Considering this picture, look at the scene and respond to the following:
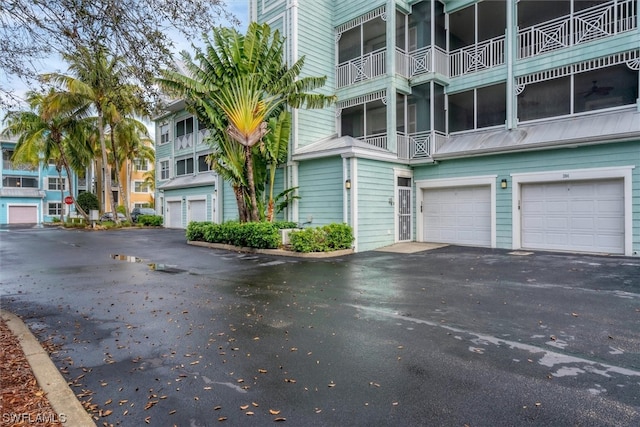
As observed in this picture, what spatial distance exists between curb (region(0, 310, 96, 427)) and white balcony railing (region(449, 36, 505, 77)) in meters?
15.7

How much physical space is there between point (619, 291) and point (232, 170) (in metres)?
11.9

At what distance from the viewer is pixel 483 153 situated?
13344 millimetres

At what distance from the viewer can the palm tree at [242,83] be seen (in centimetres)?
1339

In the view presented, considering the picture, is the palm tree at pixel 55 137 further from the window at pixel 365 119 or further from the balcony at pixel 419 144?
the balcony at pixel 419 144

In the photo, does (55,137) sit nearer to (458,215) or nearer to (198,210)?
(198,210)

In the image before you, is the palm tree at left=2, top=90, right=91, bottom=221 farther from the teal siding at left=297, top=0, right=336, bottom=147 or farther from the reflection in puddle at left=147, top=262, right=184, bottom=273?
the reflection in puddle at left=147, top=262, right=184, bottom=273

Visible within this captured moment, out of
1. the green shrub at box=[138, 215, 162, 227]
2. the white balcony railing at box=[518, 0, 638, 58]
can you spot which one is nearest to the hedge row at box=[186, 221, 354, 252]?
the white balcony railing at box=[518, 0, 638, 58]

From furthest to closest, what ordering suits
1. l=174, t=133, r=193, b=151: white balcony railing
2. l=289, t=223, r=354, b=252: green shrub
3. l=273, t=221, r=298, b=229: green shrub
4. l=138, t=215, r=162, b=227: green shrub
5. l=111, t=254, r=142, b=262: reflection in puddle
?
l=138, t=215, r=162, b=227: green shrub → l=174, t=133, r=193, b=151: white balcony railing → l=273, t=221, r=298, b=229: green shrub → l=289, t=223, r=354, b=252: green shrub → l=111, t=254, r=142, b=262: reflection in puddle

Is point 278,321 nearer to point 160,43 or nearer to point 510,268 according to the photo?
point 160,43

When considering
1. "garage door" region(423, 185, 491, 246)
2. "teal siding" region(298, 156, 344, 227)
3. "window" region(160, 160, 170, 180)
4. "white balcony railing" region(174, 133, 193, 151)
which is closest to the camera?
"garage door" region(423, 185, 491, 246)

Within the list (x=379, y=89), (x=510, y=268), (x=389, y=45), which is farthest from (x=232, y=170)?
(x=510, y=268)

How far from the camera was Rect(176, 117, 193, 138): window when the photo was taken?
27.6 m

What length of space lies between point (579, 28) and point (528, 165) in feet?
16.1

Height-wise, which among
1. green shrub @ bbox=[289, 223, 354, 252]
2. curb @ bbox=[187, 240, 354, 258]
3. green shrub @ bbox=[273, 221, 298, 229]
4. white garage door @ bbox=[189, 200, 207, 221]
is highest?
white garage door @ bbox=[189, 200, 207, 221]
